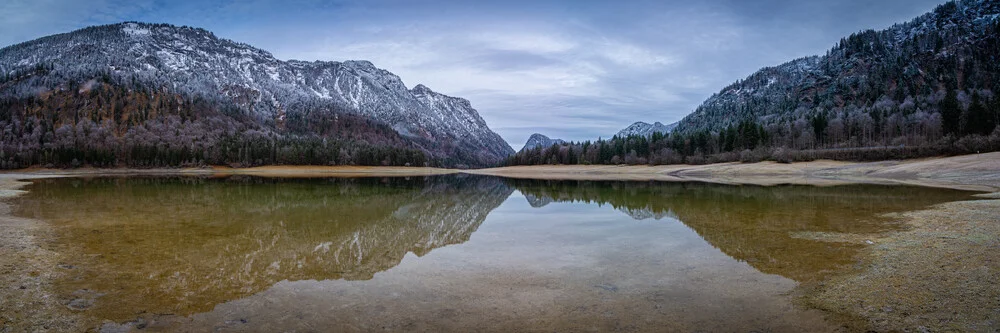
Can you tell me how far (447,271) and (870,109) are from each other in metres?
126

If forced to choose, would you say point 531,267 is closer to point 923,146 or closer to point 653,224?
point 653,224

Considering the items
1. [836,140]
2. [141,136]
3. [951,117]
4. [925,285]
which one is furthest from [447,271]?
[141,136]

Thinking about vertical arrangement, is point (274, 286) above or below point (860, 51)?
below

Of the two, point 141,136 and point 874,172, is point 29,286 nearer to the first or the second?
point 874,172

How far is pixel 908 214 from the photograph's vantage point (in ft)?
45.6

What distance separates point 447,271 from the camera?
320 inches

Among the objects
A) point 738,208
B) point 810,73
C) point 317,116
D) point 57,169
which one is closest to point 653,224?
point 738,208

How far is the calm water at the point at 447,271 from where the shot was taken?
216 inches

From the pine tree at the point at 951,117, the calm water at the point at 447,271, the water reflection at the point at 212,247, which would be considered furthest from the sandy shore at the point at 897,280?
the pine tree at the point at 951,117

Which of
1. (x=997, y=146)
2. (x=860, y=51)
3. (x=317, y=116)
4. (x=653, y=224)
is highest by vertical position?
(x=860, y=51)

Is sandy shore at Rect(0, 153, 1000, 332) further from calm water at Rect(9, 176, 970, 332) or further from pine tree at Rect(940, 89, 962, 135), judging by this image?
pine tree at Rect(940, 89, 962, 135)

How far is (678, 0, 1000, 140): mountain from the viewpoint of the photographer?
84625mm

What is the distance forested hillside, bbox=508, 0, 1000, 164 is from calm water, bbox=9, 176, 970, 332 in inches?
2157

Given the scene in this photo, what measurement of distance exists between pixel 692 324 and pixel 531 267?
143 inches
